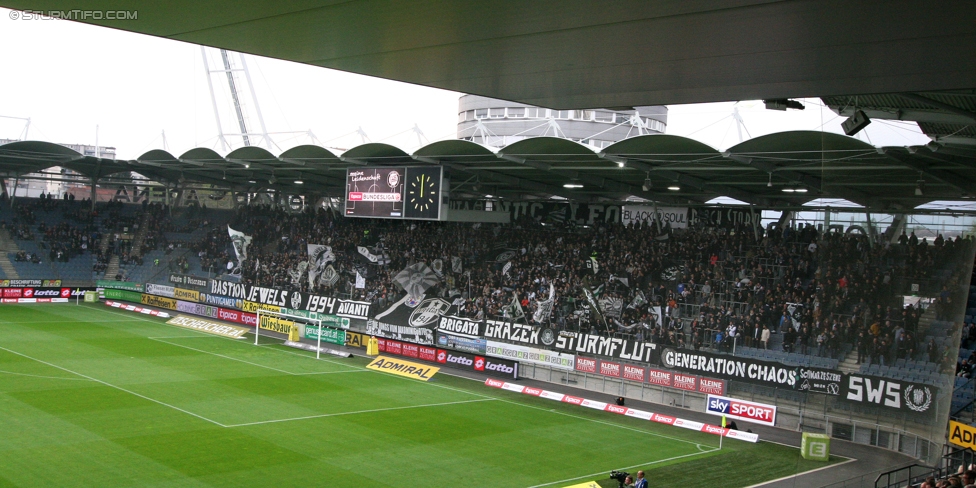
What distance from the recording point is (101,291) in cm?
5069

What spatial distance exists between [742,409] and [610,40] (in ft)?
67.8

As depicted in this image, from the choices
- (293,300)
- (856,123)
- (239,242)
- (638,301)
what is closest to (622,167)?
(638,301)

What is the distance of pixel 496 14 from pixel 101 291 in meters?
51.5

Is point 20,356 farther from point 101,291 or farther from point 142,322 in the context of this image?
point 101,291

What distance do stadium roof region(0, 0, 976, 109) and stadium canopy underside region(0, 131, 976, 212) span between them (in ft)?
3.83

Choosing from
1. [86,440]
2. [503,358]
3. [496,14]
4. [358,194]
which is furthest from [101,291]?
[496,14]

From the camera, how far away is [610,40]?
6207mm

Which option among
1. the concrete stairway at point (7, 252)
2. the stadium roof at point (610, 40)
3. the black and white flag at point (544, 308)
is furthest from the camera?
the concrete stairway at point (7, 252)

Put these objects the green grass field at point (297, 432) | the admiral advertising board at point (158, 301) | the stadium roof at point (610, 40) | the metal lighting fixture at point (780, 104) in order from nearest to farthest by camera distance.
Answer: the stadium roof at point (610, 40) → the metal lighting fixture at point (780, 104) → the green grass field at point (297, 432) → the admiral advertising board at point (158, 301)

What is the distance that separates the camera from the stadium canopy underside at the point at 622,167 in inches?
324

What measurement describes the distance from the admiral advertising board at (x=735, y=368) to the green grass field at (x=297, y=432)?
263 cm

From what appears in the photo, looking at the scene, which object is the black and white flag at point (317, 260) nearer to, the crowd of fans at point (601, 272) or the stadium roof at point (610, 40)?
the crowd of fans at point (601, 272)

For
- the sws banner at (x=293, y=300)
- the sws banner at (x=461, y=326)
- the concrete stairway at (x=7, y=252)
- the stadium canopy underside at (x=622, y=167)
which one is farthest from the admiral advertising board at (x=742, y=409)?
the concrete stairway at (x=7, y=252)

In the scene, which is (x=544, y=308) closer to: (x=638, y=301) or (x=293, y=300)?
(x=638, y=301)
